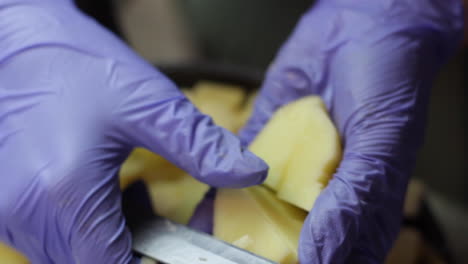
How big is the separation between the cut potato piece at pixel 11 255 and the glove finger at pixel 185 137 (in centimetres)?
31

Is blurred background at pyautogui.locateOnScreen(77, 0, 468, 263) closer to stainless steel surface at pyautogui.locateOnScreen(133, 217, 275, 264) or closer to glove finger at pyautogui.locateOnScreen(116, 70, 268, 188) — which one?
glove finger at pyautogui.locateOnScreen(116, 70, 268, 188)

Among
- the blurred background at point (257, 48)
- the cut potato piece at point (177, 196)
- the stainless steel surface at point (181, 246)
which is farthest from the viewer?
the blurred background at point (257, 48)

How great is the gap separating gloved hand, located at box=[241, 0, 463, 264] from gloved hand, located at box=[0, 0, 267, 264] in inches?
Result: 6.4

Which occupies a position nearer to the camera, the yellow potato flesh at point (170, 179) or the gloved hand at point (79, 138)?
the gloved hand at point (79, 138)

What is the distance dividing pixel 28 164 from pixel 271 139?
0.45 metres

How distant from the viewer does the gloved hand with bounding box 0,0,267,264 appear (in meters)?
0.70

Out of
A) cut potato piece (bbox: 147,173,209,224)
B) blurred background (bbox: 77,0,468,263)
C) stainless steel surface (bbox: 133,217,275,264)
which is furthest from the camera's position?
blurred background (bbox: 77,0,468,263)

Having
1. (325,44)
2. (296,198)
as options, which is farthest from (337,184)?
(325,44)

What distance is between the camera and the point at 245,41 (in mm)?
1941

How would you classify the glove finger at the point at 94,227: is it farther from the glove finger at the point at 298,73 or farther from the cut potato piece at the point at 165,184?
the glove finger at the point at 298,73

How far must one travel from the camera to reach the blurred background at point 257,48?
1595mm

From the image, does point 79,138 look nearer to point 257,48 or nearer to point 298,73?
point 298,73

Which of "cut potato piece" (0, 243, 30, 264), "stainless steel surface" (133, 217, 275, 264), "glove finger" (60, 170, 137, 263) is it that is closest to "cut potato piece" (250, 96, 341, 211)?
"stainless steel surface" (133, 217, 275, 264)

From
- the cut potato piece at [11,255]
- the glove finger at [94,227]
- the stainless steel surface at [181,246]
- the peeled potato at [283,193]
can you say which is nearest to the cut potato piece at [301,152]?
the peeled potato at [283,193]
